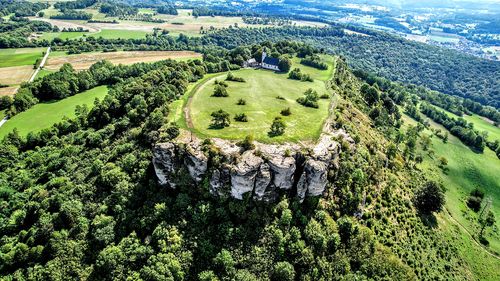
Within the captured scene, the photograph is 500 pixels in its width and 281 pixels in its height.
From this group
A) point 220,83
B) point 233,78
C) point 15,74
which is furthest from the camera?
point 15,74

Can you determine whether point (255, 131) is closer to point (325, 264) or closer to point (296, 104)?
point (296, 104)

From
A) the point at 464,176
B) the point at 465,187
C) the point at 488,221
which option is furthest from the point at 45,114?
the point at 464,176

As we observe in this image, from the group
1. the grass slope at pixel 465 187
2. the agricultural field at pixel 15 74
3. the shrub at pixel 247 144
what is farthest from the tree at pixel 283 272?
the agricultural field at pixel 15 74

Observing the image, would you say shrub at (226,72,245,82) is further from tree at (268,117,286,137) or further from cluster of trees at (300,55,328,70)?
cluster of trees at (300,55,328,70)

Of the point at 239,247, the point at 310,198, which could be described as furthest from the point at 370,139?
the point at 239,247

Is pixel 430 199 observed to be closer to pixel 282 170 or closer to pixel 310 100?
pixel 310 100

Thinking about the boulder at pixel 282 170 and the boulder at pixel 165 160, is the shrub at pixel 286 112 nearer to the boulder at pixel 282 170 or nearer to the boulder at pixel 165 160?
the boulder at pixel 282 170
